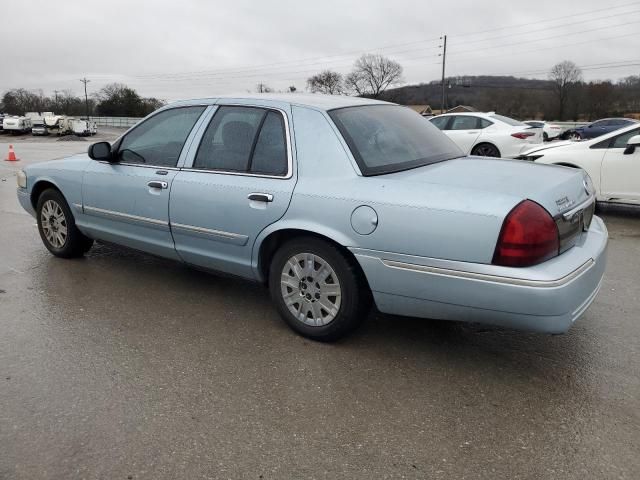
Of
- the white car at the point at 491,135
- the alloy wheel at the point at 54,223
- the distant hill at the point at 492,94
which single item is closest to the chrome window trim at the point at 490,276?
the alloy wheel at the point at 54,223

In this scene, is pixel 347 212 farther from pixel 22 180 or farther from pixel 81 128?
pixel 81 128

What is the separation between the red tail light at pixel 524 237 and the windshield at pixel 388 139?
0.91 meters

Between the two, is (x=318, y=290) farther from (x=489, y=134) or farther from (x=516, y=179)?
(x=489, y=134)

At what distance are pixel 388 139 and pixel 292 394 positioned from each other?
1.84m

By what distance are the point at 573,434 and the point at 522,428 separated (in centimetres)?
23

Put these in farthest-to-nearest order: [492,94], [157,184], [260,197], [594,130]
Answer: [492,94]
[594,130]
[157,184]
[260,197]

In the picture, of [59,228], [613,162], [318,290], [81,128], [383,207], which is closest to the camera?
[383,207]

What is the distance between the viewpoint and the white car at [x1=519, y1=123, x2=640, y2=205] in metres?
7.32

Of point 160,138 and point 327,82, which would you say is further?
point 327,82

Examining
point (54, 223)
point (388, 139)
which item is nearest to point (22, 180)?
point (54, 223)

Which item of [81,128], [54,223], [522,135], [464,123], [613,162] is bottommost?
[54,223]

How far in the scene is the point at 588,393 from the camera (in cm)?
299

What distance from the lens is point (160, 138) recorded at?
448 centimetres

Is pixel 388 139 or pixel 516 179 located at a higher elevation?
pixel 388 139
